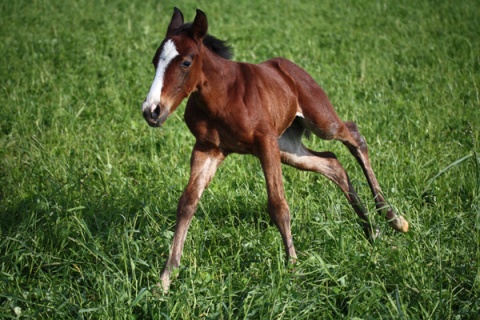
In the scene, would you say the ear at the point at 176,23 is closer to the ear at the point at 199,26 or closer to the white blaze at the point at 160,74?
the ear at the point at 199,26

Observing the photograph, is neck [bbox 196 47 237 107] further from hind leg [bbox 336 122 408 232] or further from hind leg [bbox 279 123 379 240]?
hind leg [bbox 336 122 408 232]

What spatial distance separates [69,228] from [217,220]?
111cm

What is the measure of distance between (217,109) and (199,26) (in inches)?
22.6

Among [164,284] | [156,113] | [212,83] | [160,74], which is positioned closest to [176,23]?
[212,83]

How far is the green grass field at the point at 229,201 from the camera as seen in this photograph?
3621mm

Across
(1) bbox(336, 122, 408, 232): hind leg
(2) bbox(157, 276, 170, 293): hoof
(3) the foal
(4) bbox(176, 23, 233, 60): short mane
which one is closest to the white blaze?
(3) the foal

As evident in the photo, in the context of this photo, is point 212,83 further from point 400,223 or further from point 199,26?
point 400,223

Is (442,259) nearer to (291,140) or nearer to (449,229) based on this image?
(449,229)

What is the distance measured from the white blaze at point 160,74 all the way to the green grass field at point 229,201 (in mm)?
956

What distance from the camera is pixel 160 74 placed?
3664mm

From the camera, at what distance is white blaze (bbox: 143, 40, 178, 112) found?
3.56 m

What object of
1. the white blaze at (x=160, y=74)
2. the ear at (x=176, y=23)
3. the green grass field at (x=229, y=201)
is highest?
the ear at (x=176, y=23)

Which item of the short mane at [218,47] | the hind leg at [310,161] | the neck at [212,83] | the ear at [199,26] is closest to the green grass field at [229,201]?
the hind leg at [310,161]

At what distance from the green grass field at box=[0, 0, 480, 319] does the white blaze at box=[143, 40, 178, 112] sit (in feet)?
3.14
